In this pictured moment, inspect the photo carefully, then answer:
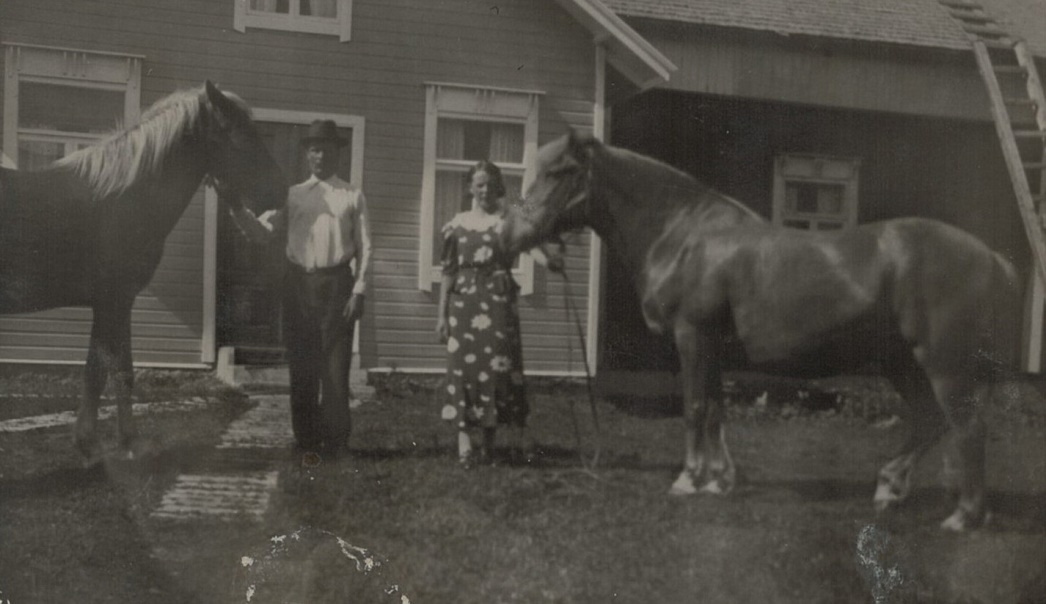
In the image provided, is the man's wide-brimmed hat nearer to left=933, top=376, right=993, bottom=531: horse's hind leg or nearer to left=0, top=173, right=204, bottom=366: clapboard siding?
left=0, top=173, right=204, bottom=366: clapboard siding

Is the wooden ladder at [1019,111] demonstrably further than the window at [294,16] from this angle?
Yes

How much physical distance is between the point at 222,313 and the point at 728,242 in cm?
83

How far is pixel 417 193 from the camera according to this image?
4.59 ft

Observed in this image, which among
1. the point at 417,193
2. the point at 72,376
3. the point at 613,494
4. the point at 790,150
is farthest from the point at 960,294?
the point at 72,376

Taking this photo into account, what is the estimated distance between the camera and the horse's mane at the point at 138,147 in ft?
4.52

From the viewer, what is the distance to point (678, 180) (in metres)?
1.57

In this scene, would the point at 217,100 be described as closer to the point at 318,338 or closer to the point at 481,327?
the point at 318,338

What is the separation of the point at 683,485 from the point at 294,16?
99 cm

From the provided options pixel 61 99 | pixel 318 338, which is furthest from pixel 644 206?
pixel 61 99

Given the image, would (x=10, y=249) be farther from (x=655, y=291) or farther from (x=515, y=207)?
(x=655, y=291)

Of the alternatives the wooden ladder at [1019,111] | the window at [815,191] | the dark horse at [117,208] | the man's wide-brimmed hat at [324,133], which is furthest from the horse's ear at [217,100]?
the wooden ladder at [1019,111]

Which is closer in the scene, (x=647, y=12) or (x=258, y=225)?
(x=258, y=225)

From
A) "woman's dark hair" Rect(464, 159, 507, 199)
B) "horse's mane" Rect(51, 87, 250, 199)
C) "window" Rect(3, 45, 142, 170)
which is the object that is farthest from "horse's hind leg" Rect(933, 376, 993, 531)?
"window" Rect(3, 45, 142, 170)

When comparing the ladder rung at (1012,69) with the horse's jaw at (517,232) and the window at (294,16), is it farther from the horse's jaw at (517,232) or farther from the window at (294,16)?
the window at (294,16)
